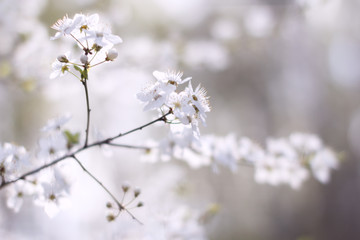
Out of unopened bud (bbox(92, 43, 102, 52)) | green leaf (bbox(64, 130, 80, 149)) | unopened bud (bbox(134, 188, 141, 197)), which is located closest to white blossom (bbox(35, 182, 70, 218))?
green leaf (bbox(64, 130, 80, 149))

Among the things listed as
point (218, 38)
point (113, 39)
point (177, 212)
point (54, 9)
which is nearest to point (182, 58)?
point (218, 38)

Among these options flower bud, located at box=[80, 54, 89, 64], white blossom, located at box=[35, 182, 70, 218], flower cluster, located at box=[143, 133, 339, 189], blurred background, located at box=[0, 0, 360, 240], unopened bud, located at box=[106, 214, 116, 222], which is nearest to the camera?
flower bud, located at box=[80, 54, 89, 64]

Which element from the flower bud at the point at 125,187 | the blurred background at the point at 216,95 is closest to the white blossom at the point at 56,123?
the flower bud at the point at 125,187

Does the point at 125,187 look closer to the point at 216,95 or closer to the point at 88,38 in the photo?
the point at 88,38

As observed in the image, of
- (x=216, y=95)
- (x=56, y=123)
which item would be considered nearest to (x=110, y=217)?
(x=56, y=123)

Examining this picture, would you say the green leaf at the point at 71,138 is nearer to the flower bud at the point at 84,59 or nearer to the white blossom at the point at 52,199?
the white blossom at the point at 52,199

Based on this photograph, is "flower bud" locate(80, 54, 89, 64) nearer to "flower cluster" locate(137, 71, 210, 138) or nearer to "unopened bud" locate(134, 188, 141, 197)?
"flower cluster" locate(137, 71, 210, 138)
